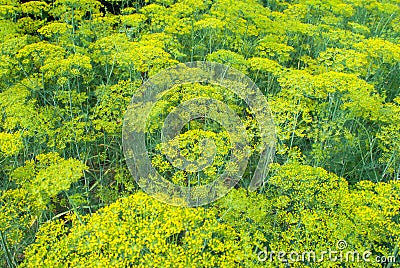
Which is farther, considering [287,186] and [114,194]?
[114,194]

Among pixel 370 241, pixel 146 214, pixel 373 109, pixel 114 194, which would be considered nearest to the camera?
pixel 146 214

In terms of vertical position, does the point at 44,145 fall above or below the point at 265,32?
below

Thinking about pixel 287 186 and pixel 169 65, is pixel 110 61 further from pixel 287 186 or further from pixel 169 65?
pixel 287 186

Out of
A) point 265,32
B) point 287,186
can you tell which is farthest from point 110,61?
point 287,186

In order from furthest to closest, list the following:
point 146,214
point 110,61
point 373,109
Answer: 1. point 110,61
2. point 373,109
3. point 146,214

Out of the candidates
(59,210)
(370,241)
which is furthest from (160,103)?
(370,241)

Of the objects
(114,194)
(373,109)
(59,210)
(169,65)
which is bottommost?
(59,210)
